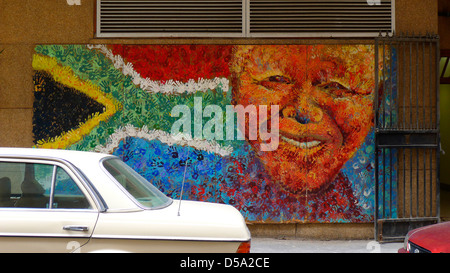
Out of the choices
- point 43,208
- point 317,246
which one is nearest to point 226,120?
point 317,246

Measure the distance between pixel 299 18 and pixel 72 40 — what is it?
367cm

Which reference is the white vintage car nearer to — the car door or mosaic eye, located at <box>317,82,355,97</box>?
the car door

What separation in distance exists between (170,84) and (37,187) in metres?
4.25

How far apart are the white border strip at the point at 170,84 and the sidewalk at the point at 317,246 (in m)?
2.49

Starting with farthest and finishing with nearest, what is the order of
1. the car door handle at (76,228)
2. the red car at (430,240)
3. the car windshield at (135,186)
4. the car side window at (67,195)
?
the red car at (430,240)
the car windshield at (135,186)
the car side window at (67,195)
the car door handle at (76,228)

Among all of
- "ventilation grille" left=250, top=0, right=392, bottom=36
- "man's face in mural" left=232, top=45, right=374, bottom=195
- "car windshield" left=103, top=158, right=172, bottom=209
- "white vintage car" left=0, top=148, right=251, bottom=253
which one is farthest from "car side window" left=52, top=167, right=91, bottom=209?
"ventilation grille" left=250, top=0, right=392, bottom=36

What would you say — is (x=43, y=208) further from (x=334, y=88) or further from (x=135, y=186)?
(x=334, y=88)

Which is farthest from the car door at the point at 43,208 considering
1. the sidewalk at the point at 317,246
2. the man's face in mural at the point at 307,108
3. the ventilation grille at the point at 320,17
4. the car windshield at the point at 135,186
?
the ventilation grille at the point at 320,17

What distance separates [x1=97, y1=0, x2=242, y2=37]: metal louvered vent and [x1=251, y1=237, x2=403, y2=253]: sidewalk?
337cm

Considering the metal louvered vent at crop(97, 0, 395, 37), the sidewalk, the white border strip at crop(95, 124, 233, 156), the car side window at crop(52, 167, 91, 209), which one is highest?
the metal louvered vent at crop(97, 0, 395, 37)

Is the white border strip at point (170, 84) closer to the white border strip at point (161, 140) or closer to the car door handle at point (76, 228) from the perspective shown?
the white border strip at point (161, 140)

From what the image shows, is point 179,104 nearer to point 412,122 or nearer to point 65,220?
point 412,122

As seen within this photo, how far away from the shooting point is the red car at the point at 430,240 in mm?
4902

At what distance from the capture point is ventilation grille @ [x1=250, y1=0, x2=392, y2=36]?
8.59 metres
